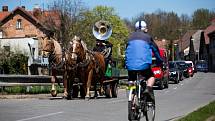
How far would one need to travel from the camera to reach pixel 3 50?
5919 centimetres

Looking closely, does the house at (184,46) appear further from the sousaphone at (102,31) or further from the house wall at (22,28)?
the sousaphone at (102,31)

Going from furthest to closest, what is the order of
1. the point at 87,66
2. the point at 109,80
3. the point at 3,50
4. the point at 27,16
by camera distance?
the point at 27,16, the point at 3,50, the point at 109,80, the point at 87,66

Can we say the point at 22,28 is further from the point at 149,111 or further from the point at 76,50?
the point at 149,111

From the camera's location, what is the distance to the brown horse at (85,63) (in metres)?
21.5

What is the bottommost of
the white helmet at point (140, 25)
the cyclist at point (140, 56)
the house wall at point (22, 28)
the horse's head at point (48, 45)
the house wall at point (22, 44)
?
the cyclist at point (140, 56)

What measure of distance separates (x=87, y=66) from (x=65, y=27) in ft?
153

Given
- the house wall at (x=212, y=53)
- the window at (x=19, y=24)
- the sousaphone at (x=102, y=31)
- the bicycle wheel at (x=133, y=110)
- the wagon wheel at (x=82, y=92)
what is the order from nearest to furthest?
the bicycle wheel at (x=133, y=110) → the wagon wheel at (x=82, y=92) → the sousaphone at (x=102, y=31) → the window at (x=19, y=24) → the house wall at (x=212, y=53)

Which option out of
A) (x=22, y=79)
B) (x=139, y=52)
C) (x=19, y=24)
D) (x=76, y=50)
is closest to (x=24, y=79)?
(x=22, y=79)

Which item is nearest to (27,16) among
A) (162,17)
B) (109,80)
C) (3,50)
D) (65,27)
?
(65,27)

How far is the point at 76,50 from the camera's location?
21469mm

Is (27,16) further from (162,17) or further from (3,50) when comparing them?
(162,17)

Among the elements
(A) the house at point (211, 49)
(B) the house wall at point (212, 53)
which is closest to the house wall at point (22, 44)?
(A) the house at point (211, 49)

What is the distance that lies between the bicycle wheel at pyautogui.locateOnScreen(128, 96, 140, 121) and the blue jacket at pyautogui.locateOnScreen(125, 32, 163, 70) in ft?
2.21

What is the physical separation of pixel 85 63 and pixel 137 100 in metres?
11.0
